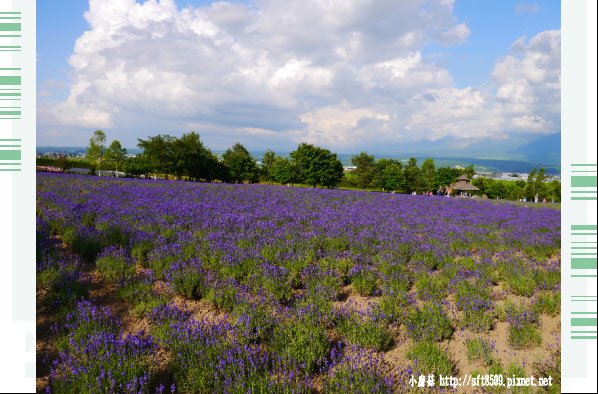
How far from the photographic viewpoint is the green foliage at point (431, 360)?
335 cm

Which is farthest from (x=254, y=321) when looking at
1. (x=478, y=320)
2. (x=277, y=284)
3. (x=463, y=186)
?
(x=463, y=186)

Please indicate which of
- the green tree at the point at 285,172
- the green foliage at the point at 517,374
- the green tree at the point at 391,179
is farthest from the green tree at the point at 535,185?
the green foliage at the point at 517,374

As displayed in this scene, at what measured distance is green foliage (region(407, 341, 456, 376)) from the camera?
3.35m

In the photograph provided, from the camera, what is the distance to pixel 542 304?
4766mm

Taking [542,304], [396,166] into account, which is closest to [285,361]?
[542,304]

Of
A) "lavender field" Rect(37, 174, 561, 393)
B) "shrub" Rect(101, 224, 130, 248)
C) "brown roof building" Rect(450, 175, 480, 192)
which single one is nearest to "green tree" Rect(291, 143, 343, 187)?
"brown roof building" Rect(450, 175, 480, 192)

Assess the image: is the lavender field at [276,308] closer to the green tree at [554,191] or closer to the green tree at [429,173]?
the green tree at [429,173]

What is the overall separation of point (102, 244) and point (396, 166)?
59.9m

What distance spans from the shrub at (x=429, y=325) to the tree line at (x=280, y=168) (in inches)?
1538

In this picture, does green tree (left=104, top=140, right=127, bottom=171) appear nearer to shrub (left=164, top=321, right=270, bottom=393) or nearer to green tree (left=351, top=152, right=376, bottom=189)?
green tree (left=351, top=152, right=376, bottom=189)

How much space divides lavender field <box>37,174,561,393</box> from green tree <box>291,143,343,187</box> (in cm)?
4317

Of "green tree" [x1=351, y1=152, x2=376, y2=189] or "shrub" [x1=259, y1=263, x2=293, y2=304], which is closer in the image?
"shrub" [x1=259, y1=263, x2=293, y2=304]

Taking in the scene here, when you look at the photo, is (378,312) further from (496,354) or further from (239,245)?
(239,245)

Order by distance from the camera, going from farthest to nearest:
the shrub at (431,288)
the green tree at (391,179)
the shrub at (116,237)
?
the green tree at (391,179), the shrub at (116,237), the shrub at (431,288)
